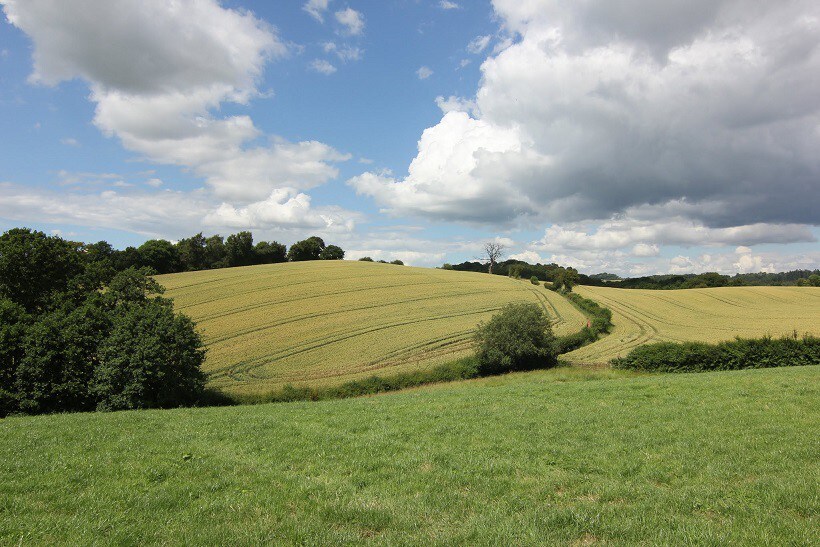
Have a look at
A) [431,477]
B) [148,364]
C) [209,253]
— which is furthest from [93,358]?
[209,253]

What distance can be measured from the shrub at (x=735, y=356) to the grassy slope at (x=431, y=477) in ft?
75.0

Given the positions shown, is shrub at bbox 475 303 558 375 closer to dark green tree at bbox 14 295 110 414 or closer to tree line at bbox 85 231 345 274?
dark green tree at bbox 14 295 110 414

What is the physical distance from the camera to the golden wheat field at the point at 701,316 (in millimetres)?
45781

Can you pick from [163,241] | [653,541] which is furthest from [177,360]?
[163,241]

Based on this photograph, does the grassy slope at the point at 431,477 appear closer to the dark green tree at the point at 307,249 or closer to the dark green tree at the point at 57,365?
the dark green tree at the point at 57,365

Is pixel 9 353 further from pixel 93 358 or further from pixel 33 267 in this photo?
pixel 33 267

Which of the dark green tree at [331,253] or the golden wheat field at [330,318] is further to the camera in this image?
the dark green tree at [331,253]

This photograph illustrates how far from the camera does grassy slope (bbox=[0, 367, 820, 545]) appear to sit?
5711 mm

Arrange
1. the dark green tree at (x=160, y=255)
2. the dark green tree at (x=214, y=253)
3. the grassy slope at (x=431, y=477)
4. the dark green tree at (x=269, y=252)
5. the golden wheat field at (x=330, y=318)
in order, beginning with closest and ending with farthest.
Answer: the grassy slope at (x=431, y=477)
the golden wheat field at (x=330, y=318)
the dark green tree at (x=160, y=255)
the dark green tree at (x=214, y=253)
the dark green tree at (x=269, y=252)

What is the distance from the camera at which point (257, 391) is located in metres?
29.5

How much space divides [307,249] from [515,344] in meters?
105

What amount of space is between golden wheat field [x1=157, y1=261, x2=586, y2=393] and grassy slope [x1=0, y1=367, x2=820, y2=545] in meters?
21.4

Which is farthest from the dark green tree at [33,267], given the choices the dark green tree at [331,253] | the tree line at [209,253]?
the dark green tree at [331,253]

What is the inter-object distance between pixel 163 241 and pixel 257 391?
87.7 m
